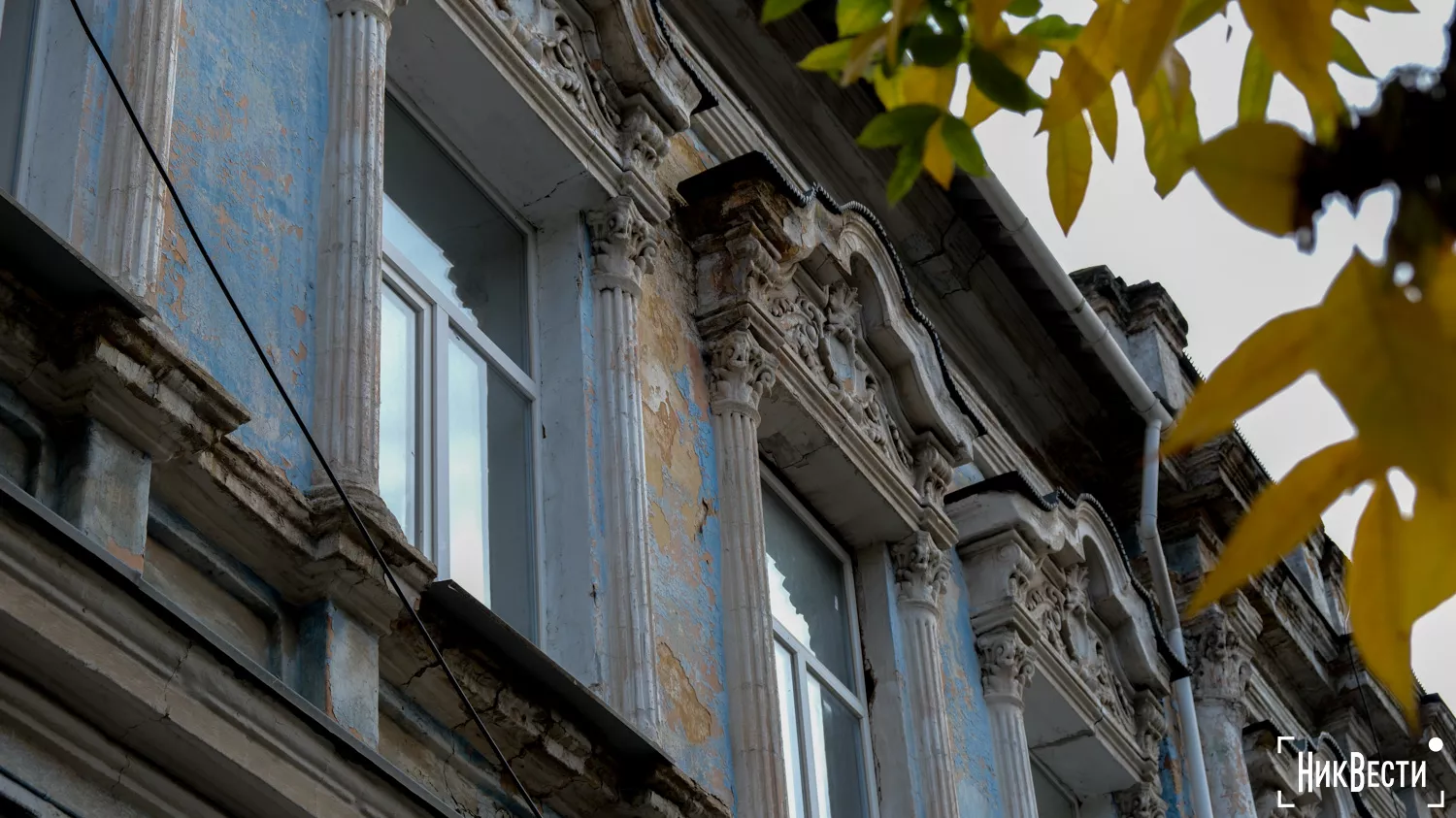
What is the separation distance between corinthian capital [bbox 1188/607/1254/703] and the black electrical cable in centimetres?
828

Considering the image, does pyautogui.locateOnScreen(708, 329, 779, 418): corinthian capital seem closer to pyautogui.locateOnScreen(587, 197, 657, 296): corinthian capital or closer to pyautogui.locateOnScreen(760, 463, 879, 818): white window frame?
pyautogui.locateOnScreen(587, 197, 657, 296): corinthian capital

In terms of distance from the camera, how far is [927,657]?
896cm

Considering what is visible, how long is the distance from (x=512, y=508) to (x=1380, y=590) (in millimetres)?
5278

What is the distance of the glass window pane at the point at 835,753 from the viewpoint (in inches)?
323

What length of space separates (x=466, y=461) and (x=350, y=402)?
131cm

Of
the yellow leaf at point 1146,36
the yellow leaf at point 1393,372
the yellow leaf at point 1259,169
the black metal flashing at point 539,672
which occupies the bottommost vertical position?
the yellow leaf at point 1393,372

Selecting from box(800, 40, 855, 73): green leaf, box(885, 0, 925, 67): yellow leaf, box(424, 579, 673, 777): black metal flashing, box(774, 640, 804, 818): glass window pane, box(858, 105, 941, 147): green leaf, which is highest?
box(774, 640, 804, 818): glass window pane

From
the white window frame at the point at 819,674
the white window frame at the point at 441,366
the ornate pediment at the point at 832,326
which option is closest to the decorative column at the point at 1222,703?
the ornate pediment at the point at 832,326

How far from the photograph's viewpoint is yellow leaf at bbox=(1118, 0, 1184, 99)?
1958mm

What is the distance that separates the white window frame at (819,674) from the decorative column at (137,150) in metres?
3.52

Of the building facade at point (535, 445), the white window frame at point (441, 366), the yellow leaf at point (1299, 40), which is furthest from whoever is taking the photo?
the white window frame at point (441, 366)

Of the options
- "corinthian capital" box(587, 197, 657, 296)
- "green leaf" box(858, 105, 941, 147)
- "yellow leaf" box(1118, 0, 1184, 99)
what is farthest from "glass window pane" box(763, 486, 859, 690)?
Answer: "yellow leaf" box(1118, 0, 1184, 99)

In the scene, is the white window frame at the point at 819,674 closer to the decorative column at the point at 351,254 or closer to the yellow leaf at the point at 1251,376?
the decorative column at the point at 351,254

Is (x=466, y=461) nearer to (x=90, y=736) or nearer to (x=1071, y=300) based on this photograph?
(x=90, y=736)
